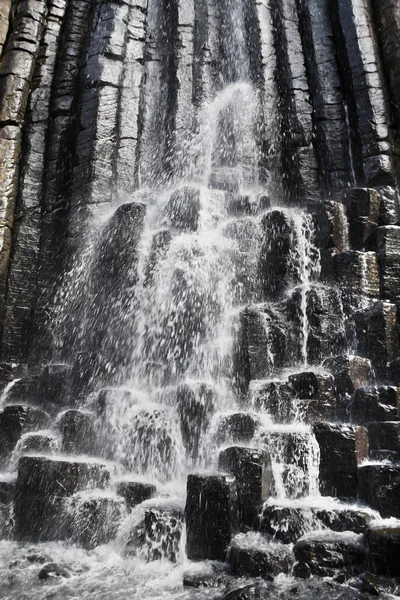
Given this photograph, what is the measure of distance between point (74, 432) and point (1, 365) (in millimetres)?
3304

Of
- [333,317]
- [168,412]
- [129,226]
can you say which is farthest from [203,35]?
[168,412]

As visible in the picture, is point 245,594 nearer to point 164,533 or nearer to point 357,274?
point 164,533

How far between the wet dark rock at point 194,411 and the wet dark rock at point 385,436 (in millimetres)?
2328

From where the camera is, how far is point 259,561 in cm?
602

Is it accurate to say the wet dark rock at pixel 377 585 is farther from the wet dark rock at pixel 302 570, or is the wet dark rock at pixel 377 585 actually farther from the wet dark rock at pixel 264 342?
the wet dark rock at pixel 264 342

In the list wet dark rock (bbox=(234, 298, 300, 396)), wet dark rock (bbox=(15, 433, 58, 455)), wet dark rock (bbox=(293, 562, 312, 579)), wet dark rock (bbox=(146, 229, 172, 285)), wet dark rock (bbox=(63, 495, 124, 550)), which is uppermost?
wet dark rock (bbox=(146, 229, 172, 285))

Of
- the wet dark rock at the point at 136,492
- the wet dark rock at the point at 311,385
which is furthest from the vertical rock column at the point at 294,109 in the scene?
the wet dark rock at the point at 136,492

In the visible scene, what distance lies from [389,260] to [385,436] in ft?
13.6

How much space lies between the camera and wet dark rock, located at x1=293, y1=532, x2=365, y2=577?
5.93 m

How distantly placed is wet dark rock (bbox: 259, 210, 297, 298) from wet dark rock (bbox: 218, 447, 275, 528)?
4.49 m

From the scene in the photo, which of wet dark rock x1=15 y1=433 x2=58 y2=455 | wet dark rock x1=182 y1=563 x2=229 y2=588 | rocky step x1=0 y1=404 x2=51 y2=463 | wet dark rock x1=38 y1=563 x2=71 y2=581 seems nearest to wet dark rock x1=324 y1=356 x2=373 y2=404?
wet dark rock x1=182 y1=563 x2=229 y2=588

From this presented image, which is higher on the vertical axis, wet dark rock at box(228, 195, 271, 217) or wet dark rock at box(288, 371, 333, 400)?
wet dark rock at box(228, 195, 271, 217)

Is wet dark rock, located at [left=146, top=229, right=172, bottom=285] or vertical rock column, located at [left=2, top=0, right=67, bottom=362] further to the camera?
vertical rock column, located at [left=2, top=0, right=67, bottom=362]

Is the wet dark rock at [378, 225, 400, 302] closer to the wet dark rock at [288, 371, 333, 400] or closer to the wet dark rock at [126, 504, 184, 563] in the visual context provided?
the wet dark rock at [288, 371, 333, 400]
